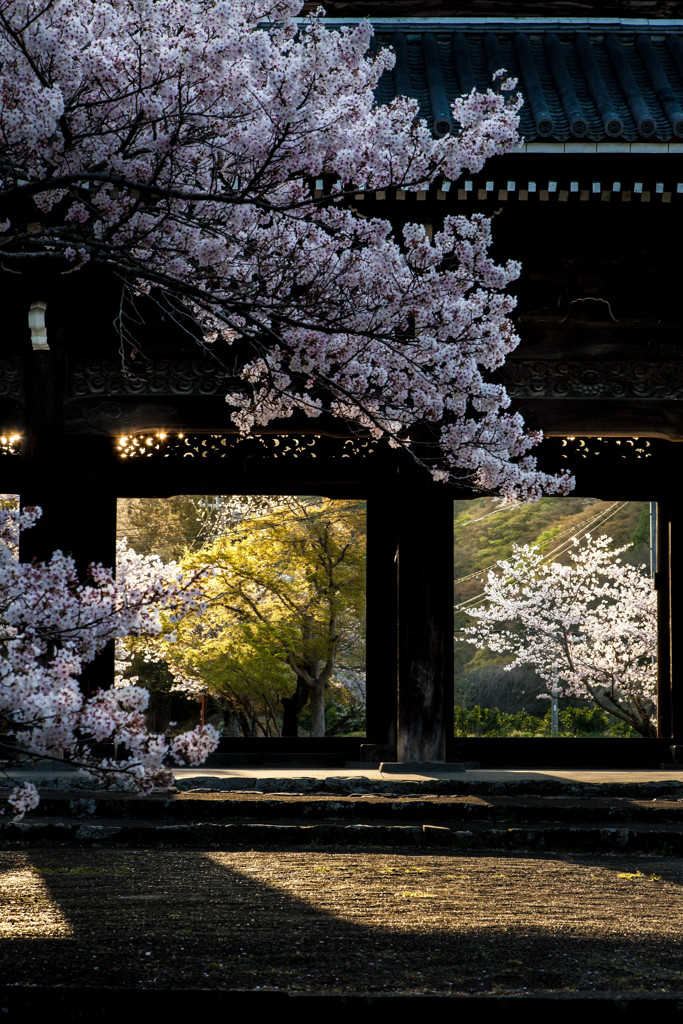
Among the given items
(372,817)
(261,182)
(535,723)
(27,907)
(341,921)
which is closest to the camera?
(341,921)

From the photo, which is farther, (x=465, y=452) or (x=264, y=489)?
(x=264, y=489)

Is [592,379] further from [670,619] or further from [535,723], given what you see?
[535,723]

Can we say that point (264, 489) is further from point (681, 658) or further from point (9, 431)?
point (681, 658)

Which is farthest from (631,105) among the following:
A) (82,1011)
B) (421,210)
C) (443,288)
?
(82,1011)

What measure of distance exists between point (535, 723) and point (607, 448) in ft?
56.1

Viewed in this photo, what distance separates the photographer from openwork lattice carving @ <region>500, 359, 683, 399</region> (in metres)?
9.55

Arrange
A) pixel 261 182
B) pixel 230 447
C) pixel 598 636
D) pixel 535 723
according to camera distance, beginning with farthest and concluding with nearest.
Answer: pixel 535 723 < pixel 598 636 < pixel 230 447 < pixel 261 182

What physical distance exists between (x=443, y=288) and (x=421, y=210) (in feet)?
8.49

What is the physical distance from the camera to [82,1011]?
360 centimetres

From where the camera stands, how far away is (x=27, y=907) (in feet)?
16.8

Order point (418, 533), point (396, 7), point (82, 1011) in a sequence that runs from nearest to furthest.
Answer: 1. point (82, 1011)
2. point (418, 533)
3. point (396, 7)

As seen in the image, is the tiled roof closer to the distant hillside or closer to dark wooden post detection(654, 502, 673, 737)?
dark wooden post detection(654, 502, 673, 737)

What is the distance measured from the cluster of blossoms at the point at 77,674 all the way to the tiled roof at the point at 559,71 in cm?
530

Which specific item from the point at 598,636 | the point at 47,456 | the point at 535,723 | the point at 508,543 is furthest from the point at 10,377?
the point at 508,543
